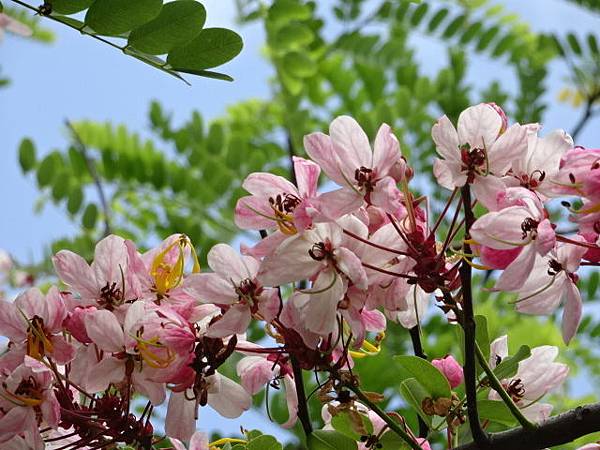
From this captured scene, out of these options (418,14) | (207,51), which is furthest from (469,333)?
(418,14)

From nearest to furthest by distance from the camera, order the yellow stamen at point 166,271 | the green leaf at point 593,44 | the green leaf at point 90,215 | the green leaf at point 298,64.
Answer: the yellow stamen at point 166,271
the green leaf at point 90,215
the green leaf at point 298,64
the green leaf at point 593,44

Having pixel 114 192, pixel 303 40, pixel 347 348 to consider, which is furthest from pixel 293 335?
pixel 114 192

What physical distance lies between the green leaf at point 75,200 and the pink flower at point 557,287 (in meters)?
0.97

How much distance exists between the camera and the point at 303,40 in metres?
1.44

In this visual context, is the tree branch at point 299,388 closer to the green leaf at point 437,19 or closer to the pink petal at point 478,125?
the pink petal at point 478,125

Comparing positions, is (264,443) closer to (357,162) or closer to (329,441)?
(329,441)

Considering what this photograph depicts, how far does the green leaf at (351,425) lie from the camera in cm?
53

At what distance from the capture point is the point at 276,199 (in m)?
0.51

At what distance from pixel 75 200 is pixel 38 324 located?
0.90 m

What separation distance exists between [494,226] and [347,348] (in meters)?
0.11

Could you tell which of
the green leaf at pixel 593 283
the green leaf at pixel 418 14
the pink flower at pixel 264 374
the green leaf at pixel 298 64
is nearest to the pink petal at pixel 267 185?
the pink flower at pixel 264 374

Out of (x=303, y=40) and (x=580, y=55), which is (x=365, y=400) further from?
(x=580, y=55)

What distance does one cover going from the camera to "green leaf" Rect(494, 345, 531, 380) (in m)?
0.51

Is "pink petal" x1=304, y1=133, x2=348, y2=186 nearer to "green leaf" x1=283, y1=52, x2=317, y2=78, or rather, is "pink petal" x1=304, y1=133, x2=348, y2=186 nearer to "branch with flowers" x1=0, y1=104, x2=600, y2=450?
"branch with flowers" x1=0, y1=104, x2=600, y2=450
